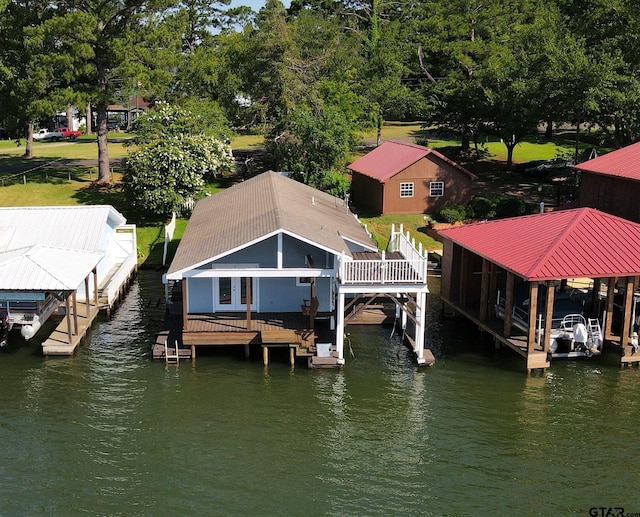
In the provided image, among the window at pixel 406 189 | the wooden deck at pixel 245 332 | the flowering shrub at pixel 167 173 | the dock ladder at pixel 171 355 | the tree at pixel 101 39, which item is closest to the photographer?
the wooden deck at pixel 245 332

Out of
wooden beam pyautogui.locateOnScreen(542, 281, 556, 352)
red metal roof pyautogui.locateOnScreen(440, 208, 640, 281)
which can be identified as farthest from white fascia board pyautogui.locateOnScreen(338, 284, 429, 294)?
wooden beam pyautogui.locateOnScreen(542, 281, 556, 352)

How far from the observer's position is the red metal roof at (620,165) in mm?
36384

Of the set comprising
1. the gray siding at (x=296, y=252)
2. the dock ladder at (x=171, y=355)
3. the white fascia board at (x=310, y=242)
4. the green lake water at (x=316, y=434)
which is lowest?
the green lake water at (x=316, y=434)

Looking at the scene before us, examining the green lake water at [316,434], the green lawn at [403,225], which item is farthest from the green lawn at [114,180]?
the green lake water at [316,434]

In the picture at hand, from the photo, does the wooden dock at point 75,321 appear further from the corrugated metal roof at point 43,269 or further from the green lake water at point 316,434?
the corrugated metal roof at point 43,269

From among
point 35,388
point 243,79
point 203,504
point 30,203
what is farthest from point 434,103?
point 203,504

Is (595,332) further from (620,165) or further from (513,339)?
(620,165)

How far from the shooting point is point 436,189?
48219 mm

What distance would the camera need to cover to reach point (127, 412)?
24.0 metres

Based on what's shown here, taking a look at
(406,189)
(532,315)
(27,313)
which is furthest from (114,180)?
(532,315)

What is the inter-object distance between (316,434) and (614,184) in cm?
2315

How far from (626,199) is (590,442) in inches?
714

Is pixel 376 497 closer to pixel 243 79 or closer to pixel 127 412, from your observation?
pixel 127 412

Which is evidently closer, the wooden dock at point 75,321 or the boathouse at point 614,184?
the wooden dock at point 75,321
